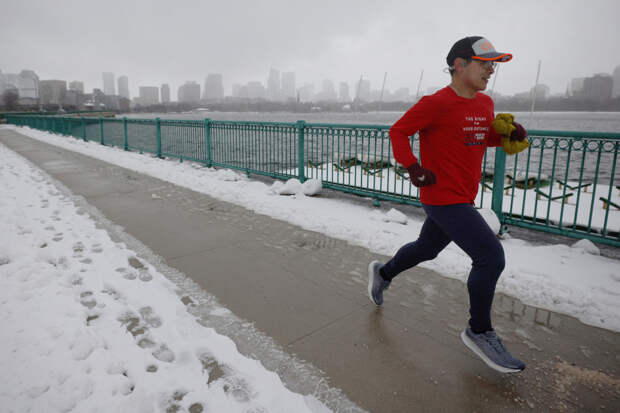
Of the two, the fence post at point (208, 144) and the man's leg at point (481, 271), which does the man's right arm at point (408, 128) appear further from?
the fence post at point (208, 144)

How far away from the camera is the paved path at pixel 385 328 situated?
239cm

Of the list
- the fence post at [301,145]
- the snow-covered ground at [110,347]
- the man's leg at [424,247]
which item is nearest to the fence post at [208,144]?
the fence post at [301,145]

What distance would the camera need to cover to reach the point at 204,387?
2359 millimetres

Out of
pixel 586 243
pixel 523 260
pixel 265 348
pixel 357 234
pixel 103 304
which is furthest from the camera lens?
pixel 357 234

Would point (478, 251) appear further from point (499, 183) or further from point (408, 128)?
point (499, 183)

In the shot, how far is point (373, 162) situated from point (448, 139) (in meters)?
9.16

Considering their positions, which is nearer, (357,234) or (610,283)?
(610,283)

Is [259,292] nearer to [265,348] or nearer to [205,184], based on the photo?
[265,348]

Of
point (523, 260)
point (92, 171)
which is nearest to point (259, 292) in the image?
point (523, 260)

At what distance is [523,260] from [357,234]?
198 centimetres

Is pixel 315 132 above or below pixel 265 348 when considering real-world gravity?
above

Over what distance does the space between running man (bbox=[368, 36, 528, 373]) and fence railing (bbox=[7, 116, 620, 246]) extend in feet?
7.96

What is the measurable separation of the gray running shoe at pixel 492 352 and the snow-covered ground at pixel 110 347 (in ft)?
3.67

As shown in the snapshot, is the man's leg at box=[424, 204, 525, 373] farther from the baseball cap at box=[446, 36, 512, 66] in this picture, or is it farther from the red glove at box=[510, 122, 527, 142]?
the baseball cap at box=[446, 36, 512, 66]
